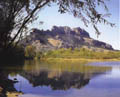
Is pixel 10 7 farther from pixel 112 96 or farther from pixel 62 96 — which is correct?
pixel 112 96

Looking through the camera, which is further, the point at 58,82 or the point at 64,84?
the point at 58,82

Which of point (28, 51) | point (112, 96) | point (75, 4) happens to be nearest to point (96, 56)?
point (28, 51)

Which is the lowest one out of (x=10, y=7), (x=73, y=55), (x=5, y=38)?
(x=73, y=55)

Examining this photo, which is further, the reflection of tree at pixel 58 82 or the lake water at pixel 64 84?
the reflection of tree at pixel 58 82

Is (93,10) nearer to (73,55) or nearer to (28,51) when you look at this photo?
(28,51)

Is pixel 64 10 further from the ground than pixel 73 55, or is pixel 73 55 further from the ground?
pixel 64 10

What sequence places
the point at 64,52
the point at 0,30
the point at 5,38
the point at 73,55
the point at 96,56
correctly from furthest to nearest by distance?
1. the point at 64,52
2. the point at 73,55
3. the point at 96,56
4. the point at 5,38
5. the point at 0,30

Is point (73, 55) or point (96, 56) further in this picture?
point (73, 55)

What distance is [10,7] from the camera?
26.9 feet

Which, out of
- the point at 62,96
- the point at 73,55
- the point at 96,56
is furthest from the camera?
the point at 73,55

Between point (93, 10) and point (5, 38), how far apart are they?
4.84 metres

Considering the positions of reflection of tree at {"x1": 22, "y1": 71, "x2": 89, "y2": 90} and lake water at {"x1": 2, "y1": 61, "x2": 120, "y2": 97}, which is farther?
reflection of tree at {"x1": 22, "y1": 71, "x2": 89, "y2": 90}

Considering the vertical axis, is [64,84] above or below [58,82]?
above

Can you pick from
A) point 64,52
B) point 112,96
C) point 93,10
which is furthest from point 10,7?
point 64,52
